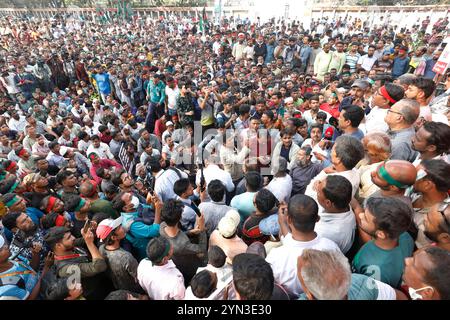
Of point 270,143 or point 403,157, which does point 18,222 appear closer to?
point 270,143

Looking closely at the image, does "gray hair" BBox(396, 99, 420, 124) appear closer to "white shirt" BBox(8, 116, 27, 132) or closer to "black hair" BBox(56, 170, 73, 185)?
"black hair" BBox(56, 170, 73, 185)

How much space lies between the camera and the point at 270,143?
4.50 m

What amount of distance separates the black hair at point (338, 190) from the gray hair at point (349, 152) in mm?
443

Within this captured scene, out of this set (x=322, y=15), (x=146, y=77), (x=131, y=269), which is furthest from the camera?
(x=322, y=15)

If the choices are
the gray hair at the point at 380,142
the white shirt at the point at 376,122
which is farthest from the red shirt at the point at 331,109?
the gray hair at the point at 380,142

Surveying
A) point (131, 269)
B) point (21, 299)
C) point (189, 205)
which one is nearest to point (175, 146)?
point (189, 205)

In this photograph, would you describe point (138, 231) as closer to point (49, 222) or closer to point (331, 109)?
point (49, 222)

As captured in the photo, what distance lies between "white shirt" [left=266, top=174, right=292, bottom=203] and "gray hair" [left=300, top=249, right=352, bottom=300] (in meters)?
1.74

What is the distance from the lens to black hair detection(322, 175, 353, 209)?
2008 mm

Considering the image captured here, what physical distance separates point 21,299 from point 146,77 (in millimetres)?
7808

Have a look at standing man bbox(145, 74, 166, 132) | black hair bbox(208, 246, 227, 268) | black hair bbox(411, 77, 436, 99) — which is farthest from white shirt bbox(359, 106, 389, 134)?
standing man bbox(145, 74, 166, 132)

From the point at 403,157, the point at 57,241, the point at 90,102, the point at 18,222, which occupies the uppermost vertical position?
the point at 403,157

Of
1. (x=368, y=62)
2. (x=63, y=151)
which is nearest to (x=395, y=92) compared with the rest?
(x=368, y=62)

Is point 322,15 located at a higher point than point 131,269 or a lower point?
higher
